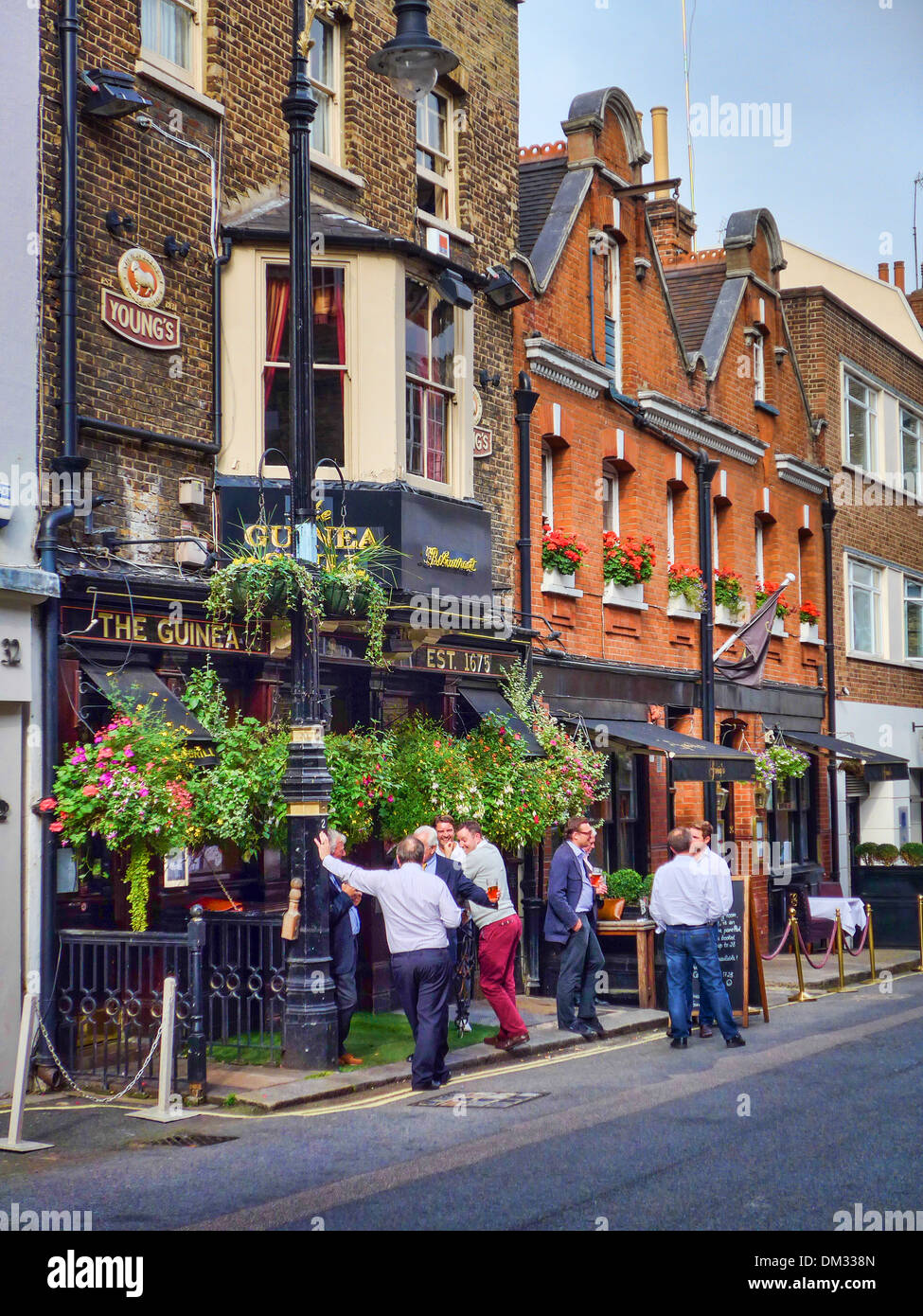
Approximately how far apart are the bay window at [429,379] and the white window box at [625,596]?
476 centimetres

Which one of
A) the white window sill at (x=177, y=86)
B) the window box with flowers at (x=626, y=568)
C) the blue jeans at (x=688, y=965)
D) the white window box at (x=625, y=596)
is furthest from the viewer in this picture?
the window box with flowers at (x=626, y=568)

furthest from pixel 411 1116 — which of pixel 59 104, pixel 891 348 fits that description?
pixel 891 348

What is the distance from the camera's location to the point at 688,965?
12961 mm

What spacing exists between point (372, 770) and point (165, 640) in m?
2.12

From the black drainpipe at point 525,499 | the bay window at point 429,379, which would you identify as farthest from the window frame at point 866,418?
the bay window at point 429,379

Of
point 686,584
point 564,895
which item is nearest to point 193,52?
point 564,895

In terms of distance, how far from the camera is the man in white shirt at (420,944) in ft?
34.2

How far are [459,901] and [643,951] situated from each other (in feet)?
10.5

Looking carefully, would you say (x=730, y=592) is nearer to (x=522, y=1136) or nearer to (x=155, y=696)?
(x=155, y=696)

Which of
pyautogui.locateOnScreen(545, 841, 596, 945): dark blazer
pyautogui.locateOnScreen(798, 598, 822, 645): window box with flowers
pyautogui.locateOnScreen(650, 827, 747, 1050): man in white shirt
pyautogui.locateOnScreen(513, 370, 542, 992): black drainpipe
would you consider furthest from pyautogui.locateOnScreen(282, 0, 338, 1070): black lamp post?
pyautogui.locateOnScreen(798, 598, 822, 645): window box with flowers

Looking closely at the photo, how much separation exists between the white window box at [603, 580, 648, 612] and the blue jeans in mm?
7057

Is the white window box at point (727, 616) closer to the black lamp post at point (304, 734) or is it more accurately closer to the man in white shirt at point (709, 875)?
the man in white shirt at point (709, 875)

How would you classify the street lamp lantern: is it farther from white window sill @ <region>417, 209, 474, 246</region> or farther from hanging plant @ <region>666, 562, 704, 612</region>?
hanging plant @ <region>666, 562, 704, 612</region>
